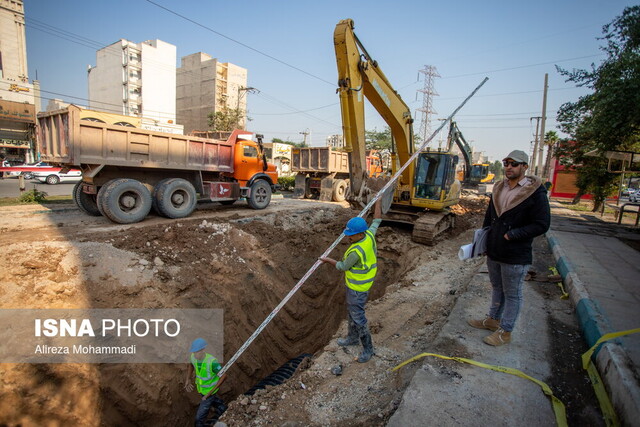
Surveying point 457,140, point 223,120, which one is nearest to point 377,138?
point 223,120

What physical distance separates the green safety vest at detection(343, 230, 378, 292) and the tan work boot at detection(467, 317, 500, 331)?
1345 millimetres

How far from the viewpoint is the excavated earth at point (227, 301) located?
3400 mm

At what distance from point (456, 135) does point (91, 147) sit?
1070 cm

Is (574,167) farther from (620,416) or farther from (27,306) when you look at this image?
(27,306)

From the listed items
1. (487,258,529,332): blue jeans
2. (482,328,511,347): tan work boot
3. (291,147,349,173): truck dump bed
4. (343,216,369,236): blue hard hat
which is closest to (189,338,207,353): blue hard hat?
(343,216,369,236): blue hard hat

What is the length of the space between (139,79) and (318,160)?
111ft

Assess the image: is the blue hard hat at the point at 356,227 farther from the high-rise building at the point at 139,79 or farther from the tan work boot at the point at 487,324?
the high-rise building at the point at 139,79

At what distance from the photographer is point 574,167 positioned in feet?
49.6

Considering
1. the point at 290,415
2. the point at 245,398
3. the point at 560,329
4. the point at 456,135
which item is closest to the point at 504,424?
the point at 290,415

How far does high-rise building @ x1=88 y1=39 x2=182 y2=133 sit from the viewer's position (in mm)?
37438

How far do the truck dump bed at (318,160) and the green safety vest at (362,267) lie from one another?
39.6 feet

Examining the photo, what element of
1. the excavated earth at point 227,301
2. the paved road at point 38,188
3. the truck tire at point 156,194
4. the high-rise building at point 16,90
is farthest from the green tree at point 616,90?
the high-rise building at point 16,90

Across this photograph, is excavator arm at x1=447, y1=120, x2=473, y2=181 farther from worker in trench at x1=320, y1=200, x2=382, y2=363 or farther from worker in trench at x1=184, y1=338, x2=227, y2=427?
worker in trench at x1=184, y1=338, x2=227, y2=427

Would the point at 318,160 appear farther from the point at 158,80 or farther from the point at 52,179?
the point at 158,80
